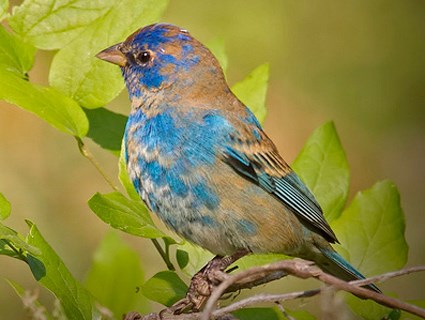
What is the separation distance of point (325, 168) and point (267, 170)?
565mm

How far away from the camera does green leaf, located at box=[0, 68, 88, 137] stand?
3135mm

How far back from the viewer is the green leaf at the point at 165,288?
9.91ft

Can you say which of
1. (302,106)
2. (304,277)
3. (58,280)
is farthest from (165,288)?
(302,106)

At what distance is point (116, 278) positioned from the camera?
3.30 meters

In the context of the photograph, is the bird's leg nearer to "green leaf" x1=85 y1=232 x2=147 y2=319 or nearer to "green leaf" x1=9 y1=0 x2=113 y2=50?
"green leaf" x1=85 y1=232 x2=147 y2=319

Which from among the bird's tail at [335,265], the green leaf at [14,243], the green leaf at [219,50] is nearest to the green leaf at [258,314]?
the bird's tail at [335,265]

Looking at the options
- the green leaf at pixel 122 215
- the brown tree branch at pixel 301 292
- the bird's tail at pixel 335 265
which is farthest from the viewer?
the bird's tail at pixel 335 265

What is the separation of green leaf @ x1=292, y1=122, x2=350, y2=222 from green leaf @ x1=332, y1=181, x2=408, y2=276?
0.24 feet

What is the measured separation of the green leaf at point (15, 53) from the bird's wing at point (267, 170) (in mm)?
858

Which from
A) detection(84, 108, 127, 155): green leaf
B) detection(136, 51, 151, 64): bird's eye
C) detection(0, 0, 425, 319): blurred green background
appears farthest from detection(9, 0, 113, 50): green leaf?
detection(0, 0, 425, 319): blurred green background

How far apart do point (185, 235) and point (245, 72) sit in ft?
12.9

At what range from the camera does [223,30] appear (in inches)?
294

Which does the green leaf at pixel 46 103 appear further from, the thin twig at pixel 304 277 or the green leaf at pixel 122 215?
the thin twig at pixel 304 277

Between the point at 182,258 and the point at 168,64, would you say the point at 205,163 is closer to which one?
the point at 182,258
